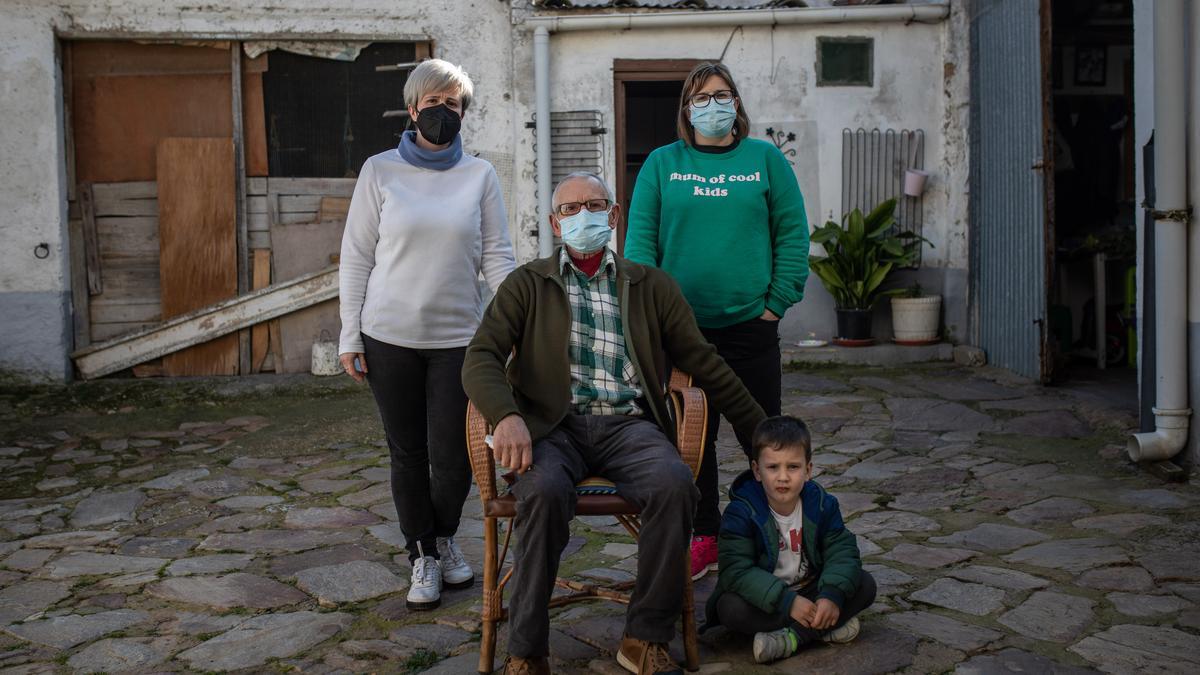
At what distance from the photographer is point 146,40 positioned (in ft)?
31.6

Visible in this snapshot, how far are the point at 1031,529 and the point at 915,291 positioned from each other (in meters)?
5.30

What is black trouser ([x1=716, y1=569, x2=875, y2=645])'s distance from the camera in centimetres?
348

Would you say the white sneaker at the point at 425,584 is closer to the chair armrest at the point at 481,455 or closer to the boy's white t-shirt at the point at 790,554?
the chair armrest at the point at 481,455

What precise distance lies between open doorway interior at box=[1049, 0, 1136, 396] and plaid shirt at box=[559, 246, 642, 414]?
7.39m

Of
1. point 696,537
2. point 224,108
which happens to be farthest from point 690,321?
point 224,108

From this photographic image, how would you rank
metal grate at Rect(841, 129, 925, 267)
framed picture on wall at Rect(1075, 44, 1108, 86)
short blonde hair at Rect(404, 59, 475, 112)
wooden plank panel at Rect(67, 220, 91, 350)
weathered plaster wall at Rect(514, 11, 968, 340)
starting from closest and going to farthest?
short blonde hair at Rect(404, 59, 475, 112)
wooden plank panel at Rect(67, 220, 91, 350)
weathered plaster wall at Rect(514, 11, 968, 340)
metal grate at Rect(841, 129, 925, 267)
framed picture on wall at Rect(1075, 44, 1108, 86)

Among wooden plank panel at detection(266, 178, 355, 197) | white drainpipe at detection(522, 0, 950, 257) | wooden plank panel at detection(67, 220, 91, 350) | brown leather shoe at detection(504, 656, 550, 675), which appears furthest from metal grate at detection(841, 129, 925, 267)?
brown leather shoe at detection(504, 656, 550, 675)

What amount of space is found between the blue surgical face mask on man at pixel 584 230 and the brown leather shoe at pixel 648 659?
1.20m

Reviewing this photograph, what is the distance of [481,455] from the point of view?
135 inches

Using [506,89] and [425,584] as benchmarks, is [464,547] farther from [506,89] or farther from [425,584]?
[506,89]

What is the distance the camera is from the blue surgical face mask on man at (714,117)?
13.2ft

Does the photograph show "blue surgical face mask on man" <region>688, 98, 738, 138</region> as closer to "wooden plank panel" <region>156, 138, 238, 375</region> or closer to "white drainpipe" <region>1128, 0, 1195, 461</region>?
"white drainpipe" <region>1128, 0, 1195, 461</region>

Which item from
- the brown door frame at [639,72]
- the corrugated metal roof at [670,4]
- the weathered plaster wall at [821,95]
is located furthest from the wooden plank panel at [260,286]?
the corrugated metal roof at [670,4]

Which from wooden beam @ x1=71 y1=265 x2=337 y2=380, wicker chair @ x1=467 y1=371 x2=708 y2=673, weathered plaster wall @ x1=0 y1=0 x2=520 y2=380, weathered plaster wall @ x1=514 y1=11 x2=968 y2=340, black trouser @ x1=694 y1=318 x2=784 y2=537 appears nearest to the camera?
wicker chair @ x1=467 y1=371 x2=708 y2=673
